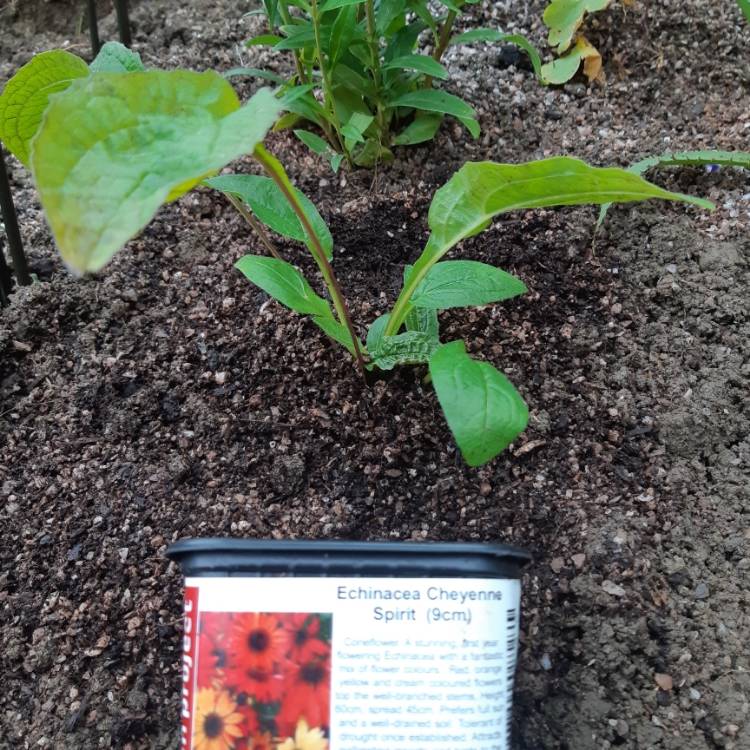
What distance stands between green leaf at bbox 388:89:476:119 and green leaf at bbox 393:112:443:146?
80 mm

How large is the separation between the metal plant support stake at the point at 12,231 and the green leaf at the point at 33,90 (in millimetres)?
278

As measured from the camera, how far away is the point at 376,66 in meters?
1.17

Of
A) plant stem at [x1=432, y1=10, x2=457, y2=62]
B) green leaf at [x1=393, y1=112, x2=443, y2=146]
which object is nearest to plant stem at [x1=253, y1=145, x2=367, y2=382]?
green leaf at [x1=393, y1=112, x2=443, y2=146]

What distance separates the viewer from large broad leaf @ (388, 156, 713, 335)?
2.37ft

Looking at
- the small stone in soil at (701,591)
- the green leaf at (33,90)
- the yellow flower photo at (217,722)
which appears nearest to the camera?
the yellow flower photo at (217,722)

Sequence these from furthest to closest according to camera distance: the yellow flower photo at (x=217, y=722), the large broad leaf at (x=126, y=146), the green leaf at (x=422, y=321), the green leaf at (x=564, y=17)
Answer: the green leaf at (x=564, y=17)
the green leaf at (x=422, y=321)
the yellow flower photo at (x=217, y=722)
the large broad leaf at (x=126, y=146)

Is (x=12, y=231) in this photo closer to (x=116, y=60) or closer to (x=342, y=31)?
(x=116, y=60)

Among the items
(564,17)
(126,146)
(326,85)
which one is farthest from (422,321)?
(564,17)

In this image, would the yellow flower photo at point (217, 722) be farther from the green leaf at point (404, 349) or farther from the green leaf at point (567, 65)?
the green leaf at point (567, 65)

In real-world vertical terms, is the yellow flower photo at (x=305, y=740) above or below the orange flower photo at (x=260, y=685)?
below

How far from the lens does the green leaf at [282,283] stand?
896mm

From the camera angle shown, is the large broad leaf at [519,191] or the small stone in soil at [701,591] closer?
the large broad leaf at [519,191]

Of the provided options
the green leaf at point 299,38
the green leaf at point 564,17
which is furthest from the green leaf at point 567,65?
the green leaf at point 299,38

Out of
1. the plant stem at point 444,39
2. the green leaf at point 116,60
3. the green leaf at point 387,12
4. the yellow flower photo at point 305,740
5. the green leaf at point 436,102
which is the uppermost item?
the plant stem at point 444,39
